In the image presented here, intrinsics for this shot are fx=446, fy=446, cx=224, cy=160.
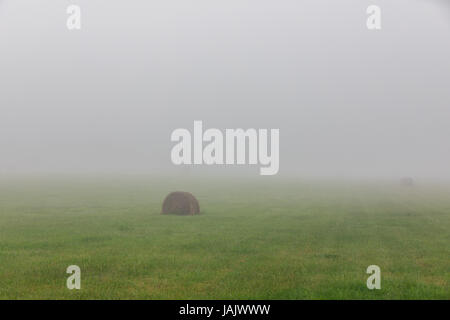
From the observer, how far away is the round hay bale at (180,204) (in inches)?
1210

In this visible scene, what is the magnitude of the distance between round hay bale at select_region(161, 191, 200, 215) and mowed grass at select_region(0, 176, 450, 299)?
3.78 ft

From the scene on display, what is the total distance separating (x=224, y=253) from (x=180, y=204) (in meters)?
13.0

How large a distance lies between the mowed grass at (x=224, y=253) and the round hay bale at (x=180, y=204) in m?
1.15

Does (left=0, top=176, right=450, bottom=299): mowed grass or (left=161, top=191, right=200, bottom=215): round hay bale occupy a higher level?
(left=161, top=191, right=200, bottom=215): round hay bale

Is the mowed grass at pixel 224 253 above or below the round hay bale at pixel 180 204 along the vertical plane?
below

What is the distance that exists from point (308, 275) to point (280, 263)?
1794mm

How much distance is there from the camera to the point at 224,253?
18.4m

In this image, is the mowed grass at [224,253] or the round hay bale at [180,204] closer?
the mowed grass at [224,253]

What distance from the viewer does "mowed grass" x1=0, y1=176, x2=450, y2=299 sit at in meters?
13.3

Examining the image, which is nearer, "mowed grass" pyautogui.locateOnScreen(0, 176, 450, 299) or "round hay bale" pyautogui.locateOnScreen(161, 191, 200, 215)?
"mowed grass" pyautogui.locateOnScreen(0, 176, 450, 299)

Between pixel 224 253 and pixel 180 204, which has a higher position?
pixel 180 204

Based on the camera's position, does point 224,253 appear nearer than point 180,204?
Yes
